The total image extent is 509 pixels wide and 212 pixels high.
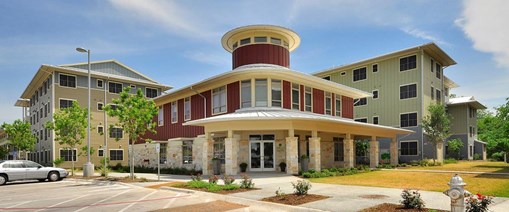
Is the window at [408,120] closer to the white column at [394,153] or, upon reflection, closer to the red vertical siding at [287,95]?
the white column at [394,153]

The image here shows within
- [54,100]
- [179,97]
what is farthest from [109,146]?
[179,97]

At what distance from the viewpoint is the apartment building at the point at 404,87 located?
3706cm

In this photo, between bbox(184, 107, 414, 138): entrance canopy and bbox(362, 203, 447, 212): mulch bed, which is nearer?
bbox(362, 203, 447, 212): mulch bed

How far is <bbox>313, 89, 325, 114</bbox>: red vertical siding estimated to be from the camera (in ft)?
92.1

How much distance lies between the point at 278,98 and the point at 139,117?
30.4ft

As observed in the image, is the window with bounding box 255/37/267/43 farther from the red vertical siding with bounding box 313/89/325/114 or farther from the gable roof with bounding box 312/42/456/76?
the gable roof with bounding box 312/42/456/76

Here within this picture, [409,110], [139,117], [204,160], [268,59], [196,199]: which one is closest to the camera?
[196,199]

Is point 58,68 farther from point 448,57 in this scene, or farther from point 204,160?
point 448,57

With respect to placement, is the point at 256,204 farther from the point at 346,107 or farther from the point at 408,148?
the point at 408,148

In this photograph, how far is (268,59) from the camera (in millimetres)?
27625

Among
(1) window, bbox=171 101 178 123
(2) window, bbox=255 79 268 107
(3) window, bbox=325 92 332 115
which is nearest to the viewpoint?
(2) window, bbox=255 79 268 107

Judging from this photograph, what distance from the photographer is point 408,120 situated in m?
38.3

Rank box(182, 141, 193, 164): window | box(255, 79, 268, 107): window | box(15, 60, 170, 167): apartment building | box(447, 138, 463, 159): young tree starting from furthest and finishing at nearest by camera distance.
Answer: box(15, 60, 170, 167): apartment building
box(447, 138, 463, 159): young tree
box(182, 141, 193, 164): window
box(255, 79, 268, 107): window

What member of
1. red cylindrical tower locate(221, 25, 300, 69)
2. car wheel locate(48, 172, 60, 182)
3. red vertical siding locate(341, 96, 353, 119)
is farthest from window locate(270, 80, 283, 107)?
car wheel locate(48, 172, 60, 182)
